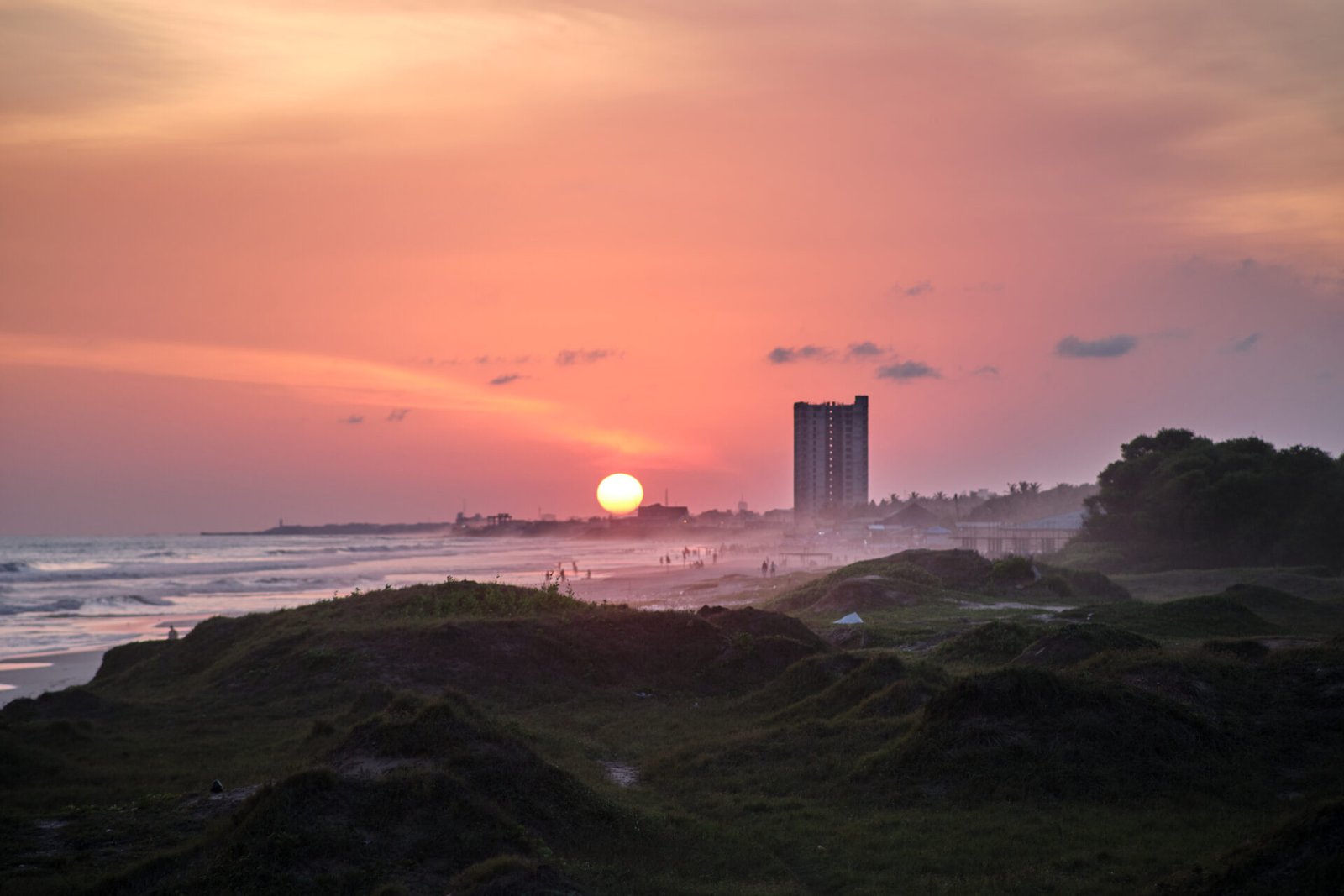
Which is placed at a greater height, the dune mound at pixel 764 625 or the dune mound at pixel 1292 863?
the dune mound at pixel 764 625

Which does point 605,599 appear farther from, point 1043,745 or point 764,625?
point 1043,745

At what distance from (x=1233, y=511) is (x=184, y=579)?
78.8 m

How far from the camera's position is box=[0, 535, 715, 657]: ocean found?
51.5 metres

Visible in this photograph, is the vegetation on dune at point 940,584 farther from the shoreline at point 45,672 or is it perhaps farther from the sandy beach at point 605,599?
the shoreline at point 45,672

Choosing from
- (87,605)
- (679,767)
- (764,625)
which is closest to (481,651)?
(764,625)

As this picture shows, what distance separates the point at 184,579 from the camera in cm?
8562

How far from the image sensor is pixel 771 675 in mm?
27000

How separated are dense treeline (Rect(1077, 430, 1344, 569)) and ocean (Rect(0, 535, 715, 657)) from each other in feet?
145

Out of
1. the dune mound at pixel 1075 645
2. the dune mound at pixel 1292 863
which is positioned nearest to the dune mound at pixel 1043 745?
the dune mound at pixel 1292 863

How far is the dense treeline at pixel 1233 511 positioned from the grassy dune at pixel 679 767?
139 feet

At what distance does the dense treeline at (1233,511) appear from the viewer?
6156cm

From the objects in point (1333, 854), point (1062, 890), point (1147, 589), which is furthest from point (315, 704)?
point (1147, 589)

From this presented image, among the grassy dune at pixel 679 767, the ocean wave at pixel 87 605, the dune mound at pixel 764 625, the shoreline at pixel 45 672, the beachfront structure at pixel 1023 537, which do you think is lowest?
the shoreline at pixel 45 672

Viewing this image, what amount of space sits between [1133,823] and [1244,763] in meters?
3.24
